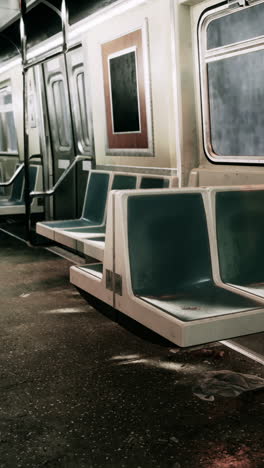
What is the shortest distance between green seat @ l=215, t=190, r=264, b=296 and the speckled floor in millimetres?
560

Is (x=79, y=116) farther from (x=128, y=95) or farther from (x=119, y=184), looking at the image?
(x=119, y=184)

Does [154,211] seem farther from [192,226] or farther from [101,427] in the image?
[101,427]

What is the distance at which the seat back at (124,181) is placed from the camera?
5.05 m

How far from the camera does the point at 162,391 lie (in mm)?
2844

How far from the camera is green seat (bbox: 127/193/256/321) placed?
8.92 feet

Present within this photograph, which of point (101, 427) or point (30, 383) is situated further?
point (30, 383)

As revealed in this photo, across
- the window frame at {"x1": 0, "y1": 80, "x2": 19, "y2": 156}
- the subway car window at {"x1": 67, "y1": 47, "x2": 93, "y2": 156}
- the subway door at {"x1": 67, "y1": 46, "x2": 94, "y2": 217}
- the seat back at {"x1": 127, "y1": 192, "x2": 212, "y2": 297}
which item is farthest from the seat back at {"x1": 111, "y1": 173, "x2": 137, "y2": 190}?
the window frame at {"x1": 0, "y1": 80, "x2": 19, "y2": 156}

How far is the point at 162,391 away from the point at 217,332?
0.66m

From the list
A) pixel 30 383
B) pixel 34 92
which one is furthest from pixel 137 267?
pixel 34 92

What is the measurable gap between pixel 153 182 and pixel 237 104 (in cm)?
118

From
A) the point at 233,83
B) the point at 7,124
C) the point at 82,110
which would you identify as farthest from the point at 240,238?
the point at 7,124

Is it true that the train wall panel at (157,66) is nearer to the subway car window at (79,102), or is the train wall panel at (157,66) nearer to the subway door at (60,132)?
the subway car window at (79,102)

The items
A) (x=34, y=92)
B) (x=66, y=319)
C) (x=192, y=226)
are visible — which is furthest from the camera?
(x=34, y=92)

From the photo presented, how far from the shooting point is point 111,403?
2.71 metres
